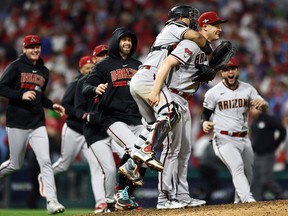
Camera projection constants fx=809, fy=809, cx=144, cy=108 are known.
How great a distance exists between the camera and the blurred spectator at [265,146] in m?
13.1

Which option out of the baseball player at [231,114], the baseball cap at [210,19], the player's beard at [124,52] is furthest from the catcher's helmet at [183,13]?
the baseball player at [231,114]

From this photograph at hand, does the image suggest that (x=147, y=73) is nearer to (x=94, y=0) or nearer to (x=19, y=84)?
(x=19, y=84)

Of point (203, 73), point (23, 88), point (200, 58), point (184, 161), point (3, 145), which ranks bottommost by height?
point (3, 145)

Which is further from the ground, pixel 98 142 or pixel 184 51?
pixel 184 51

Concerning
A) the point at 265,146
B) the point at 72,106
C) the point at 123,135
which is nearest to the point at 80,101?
the point at 72,106

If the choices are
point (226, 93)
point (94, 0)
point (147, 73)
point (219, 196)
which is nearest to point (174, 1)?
point (94, 0)

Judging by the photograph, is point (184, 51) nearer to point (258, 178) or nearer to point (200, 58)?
point (200, 58)

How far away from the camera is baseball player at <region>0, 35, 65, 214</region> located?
32.6ft

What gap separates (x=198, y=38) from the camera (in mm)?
8102

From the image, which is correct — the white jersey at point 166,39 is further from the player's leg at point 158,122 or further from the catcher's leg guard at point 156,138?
the catcher's leg guard at point 156,138

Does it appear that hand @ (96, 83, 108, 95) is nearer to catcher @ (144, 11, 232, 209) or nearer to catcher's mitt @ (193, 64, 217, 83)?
catcher @ (144, 11, 232, 209)

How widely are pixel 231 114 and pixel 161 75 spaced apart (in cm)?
256

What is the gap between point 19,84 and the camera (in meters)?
10.0

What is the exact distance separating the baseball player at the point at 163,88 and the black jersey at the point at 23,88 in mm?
2159
